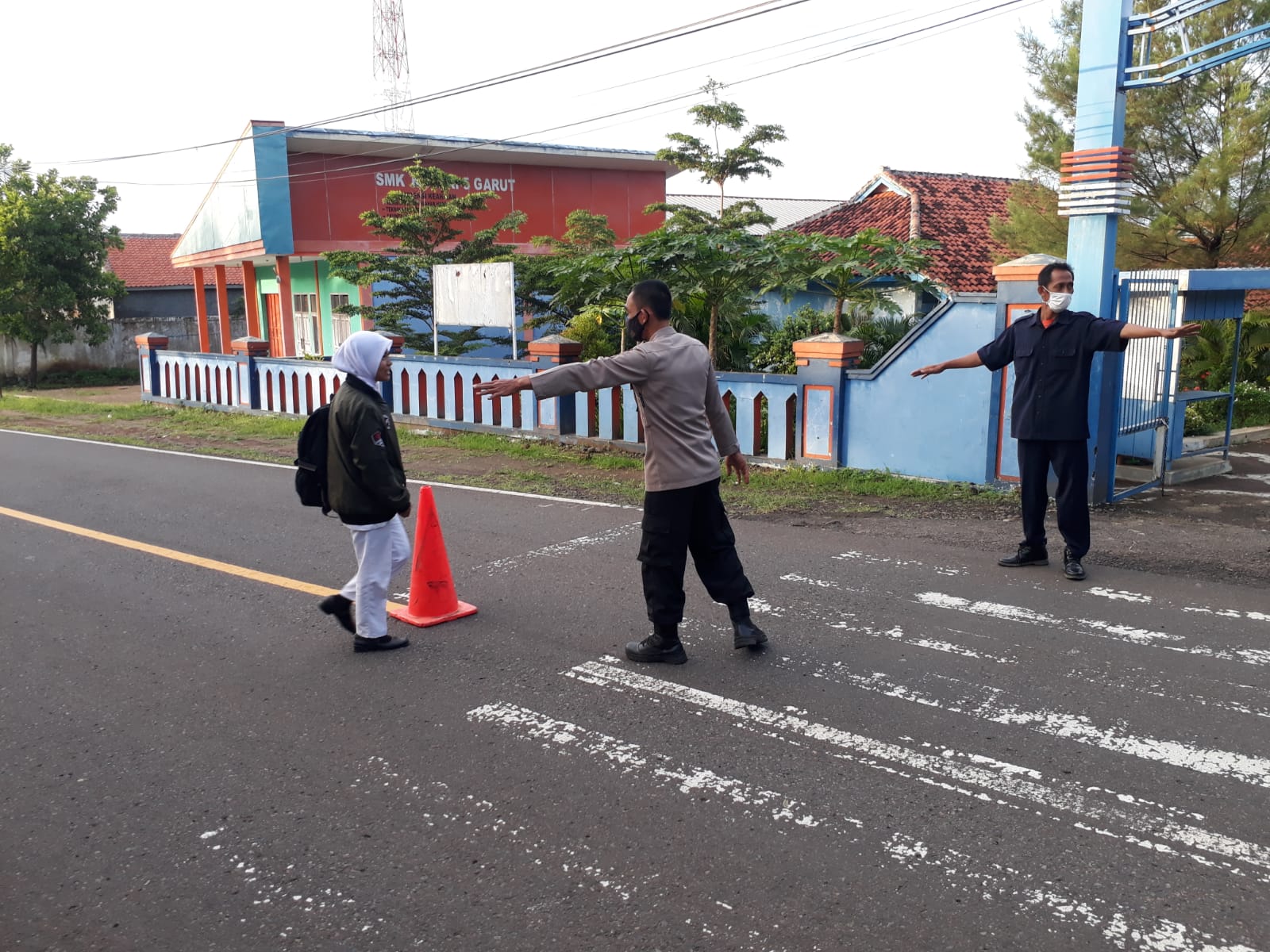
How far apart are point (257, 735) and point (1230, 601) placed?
210 inches

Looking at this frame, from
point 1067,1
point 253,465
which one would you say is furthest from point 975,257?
point 253,465

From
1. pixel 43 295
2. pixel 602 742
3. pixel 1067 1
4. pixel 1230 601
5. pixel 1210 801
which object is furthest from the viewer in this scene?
pixel 43 295

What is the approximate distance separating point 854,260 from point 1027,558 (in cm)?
569

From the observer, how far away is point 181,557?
782cm

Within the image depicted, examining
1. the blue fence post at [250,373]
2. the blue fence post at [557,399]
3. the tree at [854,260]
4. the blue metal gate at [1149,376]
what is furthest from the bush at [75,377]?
the blue metal gate at [1149,376]

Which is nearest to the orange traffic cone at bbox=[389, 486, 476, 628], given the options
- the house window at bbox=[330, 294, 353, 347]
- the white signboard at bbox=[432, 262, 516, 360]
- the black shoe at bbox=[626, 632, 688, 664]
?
the black shoe at bbox=[626, 632, 688, 664]

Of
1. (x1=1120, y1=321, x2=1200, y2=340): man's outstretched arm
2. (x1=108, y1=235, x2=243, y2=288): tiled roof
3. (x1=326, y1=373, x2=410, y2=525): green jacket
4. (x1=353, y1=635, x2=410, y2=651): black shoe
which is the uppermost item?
(x1=108, y1=235, x2=243, y2=288): tiled roof

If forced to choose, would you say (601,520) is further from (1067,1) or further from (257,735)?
(1067,1)

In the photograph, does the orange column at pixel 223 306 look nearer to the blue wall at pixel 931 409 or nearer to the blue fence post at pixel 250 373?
the blue fence post at pixel 250 373

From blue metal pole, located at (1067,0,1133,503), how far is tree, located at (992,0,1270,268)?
6.68 metres

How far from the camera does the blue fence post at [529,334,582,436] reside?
13.3 meters

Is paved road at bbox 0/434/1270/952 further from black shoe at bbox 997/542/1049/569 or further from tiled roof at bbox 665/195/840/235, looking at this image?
tiled roof at bbox 665/195/840/235

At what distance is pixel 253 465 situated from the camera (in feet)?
42.4

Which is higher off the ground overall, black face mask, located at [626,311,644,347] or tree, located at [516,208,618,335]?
tree, located at [516,208,618,335]
